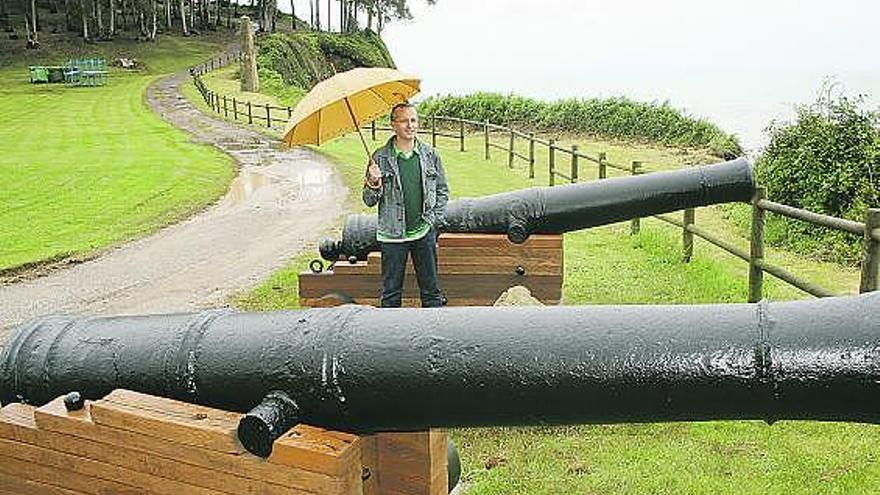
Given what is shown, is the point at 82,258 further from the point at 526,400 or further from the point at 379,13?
the point at 379,13

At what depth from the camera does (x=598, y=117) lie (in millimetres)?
29141

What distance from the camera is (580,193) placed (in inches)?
244

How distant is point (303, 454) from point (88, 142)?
72.8ft

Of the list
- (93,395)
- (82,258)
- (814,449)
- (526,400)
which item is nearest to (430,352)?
(526,400)

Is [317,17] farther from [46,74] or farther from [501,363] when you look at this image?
[501,363]

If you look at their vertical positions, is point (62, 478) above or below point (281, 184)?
above

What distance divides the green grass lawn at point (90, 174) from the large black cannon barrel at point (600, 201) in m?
5.93

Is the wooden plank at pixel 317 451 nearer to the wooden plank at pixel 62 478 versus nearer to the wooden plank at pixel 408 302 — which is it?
the wooden plank at pixel 62 478

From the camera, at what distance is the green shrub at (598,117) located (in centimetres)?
2644

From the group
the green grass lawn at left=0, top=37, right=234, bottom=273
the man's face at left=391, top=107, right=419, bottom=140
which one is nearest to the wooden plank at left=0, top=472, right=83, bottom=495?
the man's face at left=391, top=107, right=419, bottom=140

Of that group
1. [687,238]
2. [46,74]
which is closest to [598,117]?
[687,238]

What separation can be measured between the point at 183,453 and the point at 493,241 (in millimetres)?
3821

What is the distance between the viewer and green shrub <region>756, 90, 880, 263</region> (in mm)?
11414

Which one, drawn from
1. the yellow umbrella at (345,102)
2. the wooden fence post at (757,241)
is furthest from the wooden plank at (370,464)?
the wooden fence post at (757,241)
